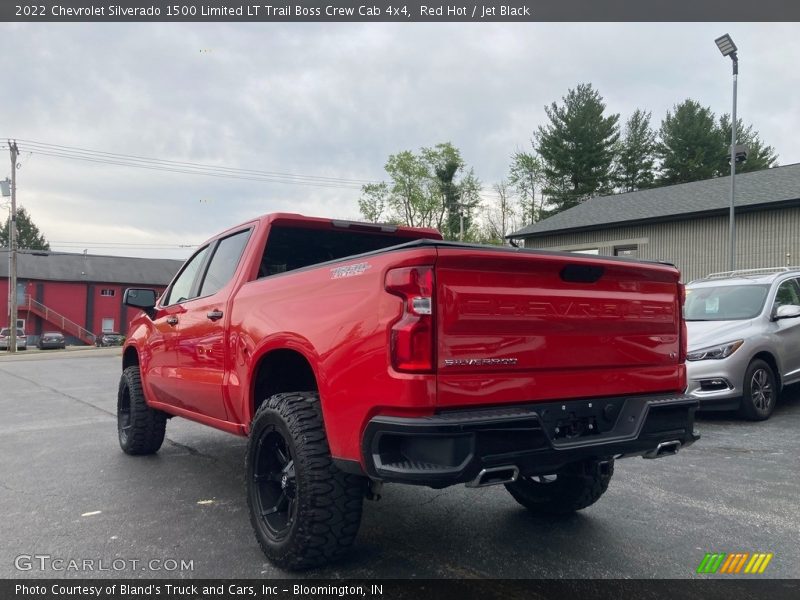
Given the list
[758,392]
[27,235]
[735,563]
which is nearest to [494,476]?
[735,563]

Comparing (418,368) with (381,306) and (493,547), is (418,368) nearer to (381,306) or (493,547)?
(381,306)

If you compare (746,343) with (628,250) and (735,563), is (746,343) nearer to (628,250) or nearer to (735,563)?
(735,563)

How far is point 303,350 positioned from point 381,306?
684mm

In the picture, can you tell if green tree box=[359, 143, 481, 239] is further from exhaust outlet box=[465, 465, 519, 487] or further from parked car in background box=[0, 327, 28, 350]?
exhaust outlet box=[465, 465, 519, 487]

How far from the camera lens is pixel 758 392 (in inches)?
291

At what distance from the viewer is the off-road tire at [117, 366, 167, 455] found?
19.1 ft

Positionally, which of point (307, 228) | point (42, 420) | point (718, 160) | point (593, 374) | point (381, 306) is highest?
point (718, 160)

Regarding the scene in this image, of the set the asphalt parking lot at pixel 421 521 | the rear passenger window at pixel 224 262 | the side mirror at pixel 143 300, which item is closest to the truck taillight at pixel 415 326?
the asphalt parking lot at pixel 421 521

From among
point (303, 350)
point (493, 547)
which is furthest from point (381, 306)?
point (493, 547)

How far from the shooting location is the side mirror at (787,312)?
25.0ft

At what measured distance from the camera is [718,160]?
46812mm

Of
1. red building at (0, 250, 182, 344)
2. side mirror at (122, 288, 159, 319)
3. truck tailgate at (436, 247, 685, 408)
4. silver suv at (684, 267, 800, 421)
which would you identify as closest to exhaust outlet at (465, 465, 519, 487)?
truck tailgate at (436, 247, 685, 408)

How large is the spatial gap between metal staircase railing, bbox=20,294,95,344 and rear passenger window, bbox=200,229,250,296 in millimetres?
54569

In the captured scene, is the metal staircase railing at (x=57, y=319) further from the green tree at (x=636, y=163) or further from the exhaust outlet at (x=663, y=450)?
the exhaust outlet at (x=663, y=450)
